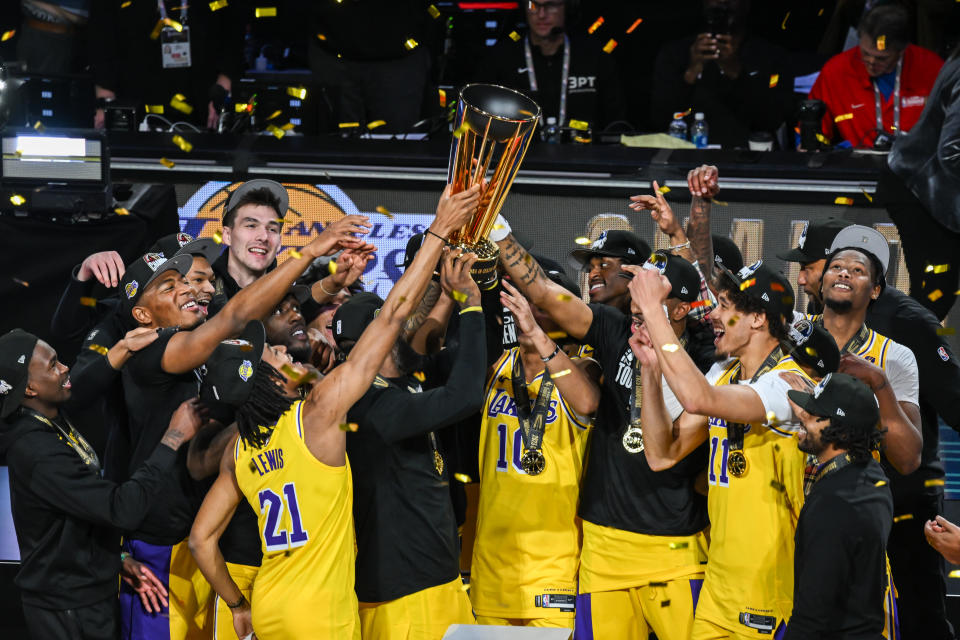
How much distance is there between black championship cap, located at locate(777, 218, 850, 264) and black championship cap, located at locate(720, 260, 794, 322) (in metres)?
1.28

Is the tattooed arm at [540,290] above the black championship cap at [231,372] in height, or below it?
above

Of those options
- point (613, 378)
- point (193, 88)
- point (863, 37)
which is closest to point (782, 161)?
point (863, 37)

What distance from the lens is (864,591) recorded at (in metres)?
4.24

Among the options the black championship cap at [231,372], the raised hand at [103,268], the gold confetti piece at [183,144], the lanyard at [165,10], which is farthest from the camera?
the lanyard at [165,10]

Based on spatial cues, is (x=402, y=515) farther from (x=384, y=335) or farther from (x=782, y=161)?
(x=782, y=161)

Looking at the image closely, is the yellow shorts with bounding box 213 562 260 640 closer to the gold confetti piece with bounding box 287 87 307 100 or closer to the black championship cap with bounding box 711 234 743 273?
the black championship cap with bounding box 711 234 743 273

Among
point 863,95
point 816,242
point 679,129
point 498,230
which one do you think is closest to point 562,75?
point 679,129

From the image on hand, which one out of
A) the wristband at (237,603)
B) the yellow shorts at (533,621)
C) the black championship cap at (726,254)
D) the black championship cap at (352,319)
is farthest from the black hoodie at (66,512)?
the black championship cap at (726,254)

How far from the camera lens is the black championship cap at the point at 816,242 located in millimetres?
6012

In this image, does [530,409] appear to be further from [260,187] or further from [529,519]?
[260,187]

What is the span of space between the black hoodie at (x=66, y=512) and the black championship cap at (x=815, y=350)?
2620 millimetres

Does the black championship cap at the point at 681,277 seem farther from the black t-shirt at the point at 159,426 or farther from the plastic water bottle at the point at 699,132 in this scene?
the plastic water bottle at the point at 699,132

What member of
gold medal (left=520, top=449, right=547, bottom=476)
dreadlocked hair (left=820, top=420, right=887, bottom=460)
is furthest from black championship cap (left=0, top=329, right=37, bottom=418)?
dreadlocked hair (left=820, top=420, right=887, bottom=460)

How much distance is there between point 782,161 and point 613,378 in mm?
2252
